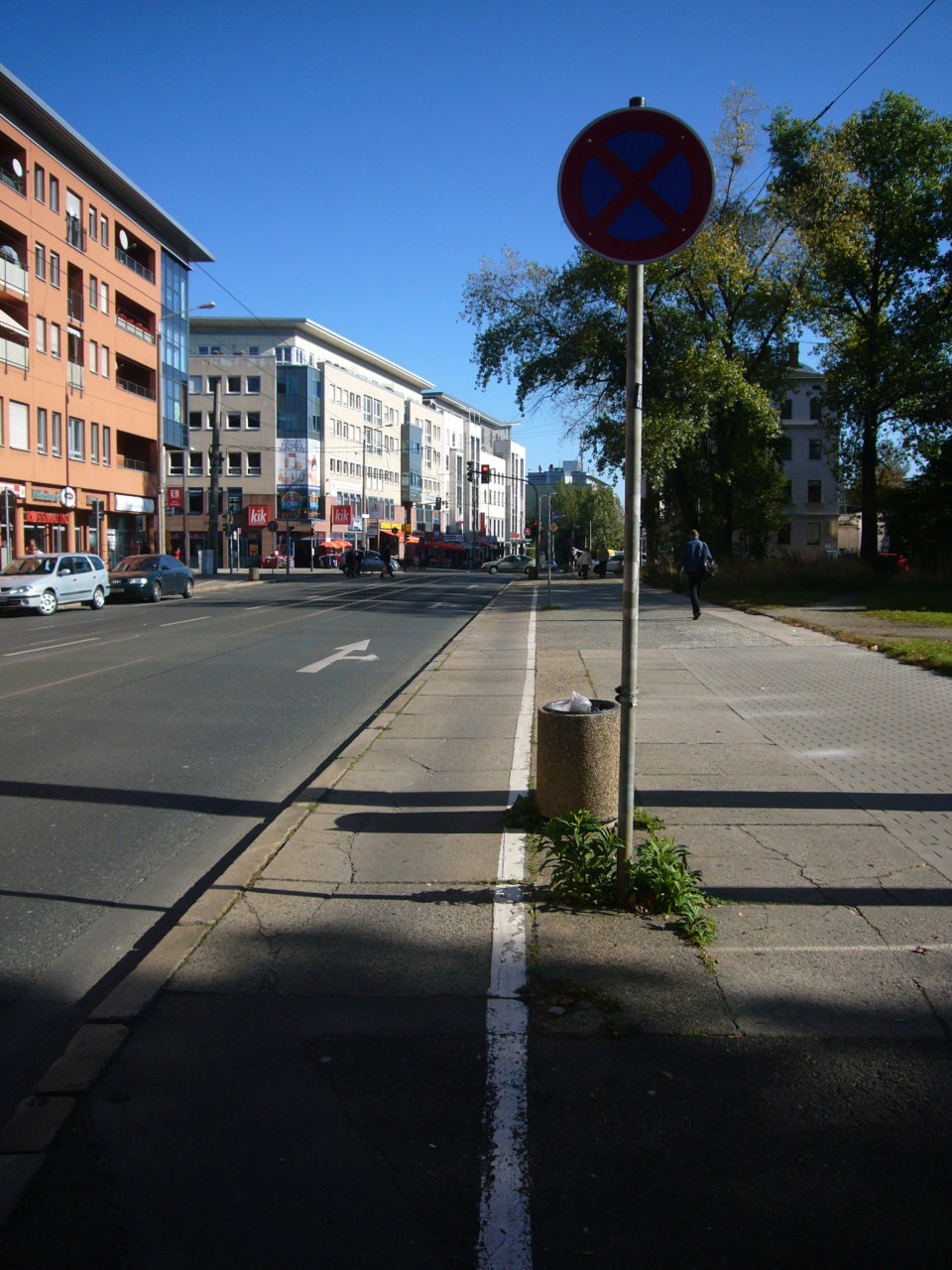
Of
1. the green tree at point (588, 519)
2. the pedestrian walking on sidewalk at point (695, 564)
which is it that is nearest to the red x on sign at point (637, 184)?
the pedestrian walking on sidewalk at point (695, 564)

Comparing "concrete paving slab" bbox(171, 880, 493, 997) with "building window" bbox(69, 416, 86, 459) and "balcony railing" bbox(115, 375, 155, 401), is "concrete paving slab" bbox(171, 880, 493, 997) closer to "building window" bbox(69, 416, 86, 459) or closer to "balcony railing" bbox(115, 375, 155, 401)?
"building window" bbox(69, 416, 86, 459)

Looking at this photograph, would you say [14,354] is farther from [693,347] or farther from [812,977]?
[812,977]

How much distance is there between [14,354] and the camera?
133 feet

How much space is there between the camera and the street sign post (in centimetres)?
450

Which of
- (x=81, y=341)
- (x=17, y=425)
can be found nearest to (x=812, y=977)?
(x=17, y=425)

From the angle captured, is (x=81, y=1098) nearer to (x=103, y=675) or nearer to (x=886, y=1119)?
(x=886, y=1119)

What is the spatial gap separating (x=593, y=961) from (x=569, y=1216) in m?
1.61

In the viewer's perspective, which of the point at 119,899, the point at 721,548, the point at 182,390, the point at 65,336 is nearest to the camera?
the point at 119,899

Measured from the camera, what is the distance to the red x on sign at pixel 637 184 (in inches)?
177

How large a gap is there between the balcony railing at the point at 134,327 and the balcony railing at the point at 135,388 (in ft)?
7.65

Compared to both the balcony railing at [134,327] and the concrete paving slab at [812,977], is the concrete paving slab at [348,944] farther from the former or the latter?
the balcony railing at [134,327]

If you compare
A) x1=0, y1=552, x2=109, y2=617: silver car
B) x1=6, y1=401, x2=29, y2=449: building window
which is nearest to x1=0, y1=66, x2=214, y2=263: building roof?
x1=6, y1=401, x2=29, y2=449: building window

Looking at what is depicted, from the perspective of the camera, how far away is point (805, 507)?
263 feet

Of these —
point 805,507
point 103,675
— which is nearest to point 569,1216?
point 103,675
